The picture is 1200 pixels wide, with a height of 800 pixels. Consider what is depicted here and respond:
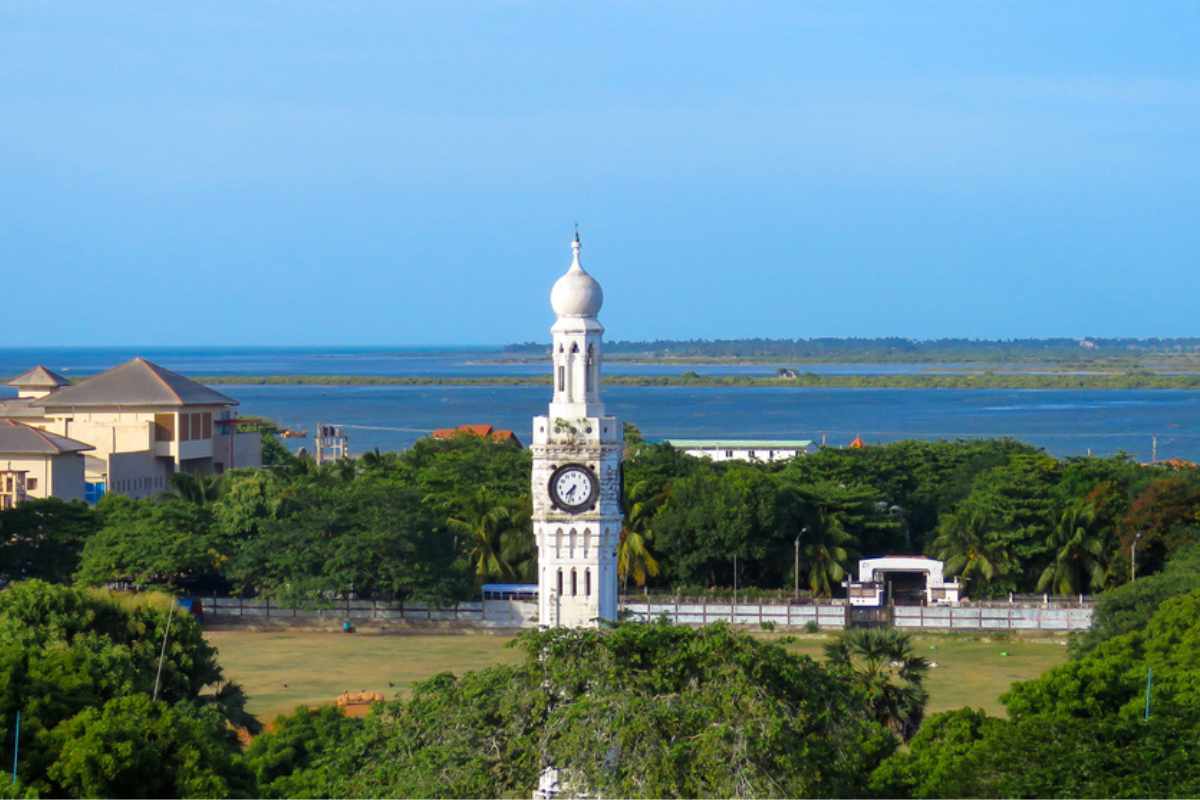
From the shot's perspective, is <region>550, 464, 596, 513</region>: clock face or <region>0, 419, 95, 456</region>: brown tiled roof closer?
<region>550, 464, 596, 513</region>: clock face

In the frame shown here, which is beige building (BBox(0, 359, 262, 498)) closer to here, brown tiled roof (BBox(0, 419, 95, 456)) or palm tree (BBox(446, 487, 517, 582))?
brown tiled roof (BBox(0, 419, 95, 456))

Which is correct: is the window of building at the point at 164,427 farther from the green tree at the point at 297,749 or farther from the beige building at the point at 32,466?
Answer: the green tree at the point at 297,749

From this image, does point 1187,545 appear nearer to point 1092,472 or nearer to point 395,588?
point 1092,472

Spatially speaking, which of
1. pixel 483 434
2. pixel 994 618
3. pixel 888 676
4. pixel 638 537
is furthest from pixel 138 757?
pixel 483 434

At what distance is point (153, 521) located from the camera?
198ft

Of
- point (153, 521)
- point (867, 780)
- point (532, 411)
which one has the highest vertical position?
point (532, 411)

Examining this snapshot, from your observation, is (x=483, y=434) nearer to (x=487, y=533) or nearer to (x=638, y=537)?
(x=638, y=537)

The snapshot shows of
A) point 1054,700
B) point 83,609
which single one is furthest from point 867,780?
point 83,609

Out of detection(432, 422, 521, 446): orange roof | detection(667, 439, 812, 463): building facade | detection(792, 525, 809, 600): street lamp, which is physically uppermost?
detection(432, 422, 521, 446): orange roof

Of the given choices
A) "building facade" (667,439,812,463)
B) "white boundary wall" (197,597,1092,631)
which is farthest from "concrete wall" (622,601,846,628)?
"building facade" (667,439,812,463)

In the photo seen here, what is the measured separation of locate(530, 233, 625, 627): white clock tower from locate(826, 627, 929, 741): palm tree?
4184 mm

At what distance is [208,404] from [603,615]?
46.0m

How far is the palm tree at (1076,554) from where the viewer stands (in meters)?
63.7

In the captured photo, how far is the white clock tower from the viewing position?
36500mm
